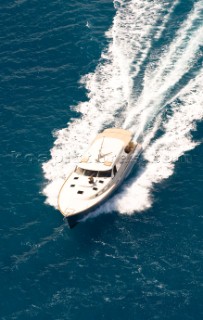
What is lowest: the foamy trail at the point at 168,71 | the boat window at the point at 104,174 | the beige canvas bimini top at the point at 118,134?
the boat window at the point at 104,174

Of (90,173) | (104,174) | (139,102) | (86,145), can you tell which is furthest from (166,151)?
(90,173)

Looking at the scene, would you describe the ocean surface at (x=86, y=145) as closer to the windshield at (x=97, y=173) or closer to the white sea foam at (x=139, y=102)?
the white sea foam at (x=139, y=102)

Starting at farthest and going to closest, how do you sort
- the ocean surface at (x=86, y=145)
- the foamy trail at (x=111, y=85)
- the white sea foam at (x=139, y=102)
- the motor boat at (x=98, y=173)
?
1. the foamy trail at (x=111, y=85)
2. the white sea foam at (x=139, y=102)
3. the motor boat at (x=98, y=173)
4. the ocean surface at (x=86, y=145)

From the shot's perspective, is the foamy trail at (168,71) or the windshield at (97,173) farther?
the foamy trail at (168,71)

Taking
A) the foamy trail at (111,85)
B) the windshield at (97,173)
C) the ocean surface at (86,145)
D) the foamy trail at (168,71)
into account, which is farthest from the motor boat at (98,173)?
the foamy trail at (168,71)

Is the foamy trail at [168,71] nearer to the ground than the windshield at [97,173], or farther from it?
farther from it

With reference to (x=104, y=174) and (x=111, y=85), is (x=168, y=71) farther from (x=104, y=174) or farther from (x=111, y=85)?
(x=104, y=174)

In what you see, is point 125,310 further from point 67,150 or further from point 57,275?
point 67,150
